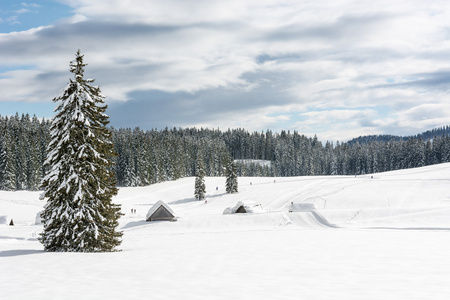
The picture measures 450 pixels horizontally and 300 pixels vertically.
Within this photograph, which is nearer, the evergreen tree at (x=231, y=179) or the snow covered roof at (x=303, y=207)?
the snow covered roof at (x=303, y=207)

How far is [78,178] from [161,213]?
112ft

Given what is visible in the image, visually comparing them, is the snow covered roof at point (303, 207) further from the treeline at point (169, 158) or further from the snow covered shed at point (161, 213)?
the treeline at point (169, 158)

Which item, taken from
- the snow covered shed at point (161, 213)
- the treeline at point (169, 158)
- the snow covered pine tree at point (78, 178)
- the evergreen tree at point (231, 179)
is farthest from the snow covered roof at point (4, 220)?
the evergreen tree at point (231, 179)

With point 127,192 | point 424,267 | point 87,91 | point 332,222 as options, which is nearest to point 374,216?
point 332,222

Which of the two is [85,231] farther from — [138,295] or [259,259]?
[138,295]

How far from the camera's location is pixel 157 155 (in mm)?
121062

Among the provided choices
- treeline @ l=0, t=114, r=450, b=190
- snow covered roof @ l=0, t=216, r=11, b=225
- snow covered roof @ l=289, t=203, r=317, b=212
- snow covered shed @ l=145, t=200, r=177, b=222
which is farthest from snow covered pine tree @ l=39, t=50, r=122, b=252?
treeline @ l=0, t=114, r=450, b=190

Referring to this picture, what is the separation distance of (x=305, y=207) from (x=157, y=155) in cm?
7404

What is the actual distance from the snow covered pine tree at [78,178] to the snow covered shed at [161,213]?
3166cm

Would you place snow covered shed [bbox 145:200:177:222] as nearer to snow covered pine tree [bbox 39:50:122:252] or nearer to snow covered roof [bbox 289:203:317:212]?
snow covered roof [bbox 289:203:317:212]

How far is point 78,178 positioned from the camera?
20375 mm

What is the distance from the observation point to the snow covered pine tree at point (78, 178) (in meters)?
20.1

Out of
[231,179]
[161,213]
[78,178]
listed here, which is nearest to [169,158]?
[231,179]

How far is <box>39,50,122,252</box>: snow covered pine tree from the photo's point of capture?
20125 mm
